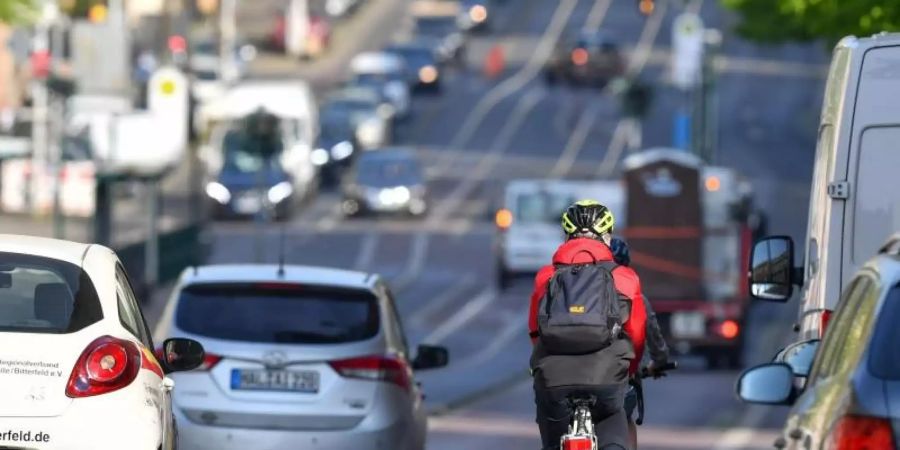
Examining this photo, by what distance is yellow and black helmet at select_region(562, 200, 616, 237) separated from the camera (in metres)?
11.5

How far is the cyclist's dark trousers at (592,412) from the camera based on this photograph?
11.3 m

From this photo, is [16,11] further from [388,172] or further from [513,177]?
[513,177]

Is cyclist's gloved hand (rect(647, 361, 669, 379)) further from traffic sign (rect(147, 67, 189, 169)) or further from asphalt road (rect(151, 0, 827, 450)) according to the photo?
traffic sign (rect(147, 67, 189, 169))

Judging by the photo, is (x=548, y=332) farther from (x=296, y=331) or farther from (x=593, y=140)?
(x=593, y=140)

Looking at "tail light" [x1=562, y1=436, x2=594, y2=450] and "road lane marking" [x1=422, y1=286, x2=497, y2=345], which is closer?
"tail light" [x1=562, y1=436, x2=594, y2=450]

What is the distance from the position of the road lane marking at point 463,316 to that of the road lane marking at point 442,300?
36 cm

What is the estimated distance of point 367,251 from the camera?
52.2 meters

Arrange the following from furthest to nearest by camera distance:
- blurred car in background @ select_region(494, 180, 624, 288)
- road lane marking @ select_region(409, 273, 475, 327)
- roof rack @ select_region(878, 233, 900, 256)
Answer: blurred car in background @ select_region(494, 180, 624, 288) → road lane marking @ select_region(409, 273, 475, 327) → roof rack @ select_region(878, 233, 900, 256)

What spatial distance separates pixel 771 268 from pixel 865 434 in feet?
17.9

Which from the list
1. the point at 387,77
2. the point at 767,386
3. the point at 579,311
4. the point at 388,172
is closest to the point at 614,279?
the point at 579,311

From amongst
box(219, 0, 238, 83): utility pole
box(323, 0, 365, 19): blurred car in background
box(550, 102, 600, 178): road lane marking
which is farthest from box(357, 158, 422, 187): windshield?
box(323, 0, 365, 19): blurred car in background

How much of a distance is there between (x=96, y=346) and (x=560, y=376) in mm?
1966

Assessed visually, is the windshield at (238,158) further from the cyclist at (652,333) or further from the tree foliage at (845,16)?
the cyclist at (652,333)

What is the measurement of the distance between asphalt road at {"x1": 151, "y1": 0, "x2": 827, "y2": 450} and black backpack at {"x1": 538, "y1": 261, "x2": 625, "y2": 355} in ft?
38.5
